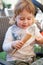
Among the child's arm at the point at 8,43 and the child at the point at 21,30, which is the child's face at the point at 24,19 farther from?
the child's arm at the point at 8,43

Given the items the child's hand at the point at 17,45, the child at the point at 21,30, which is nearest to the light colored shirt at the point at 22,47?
the child at the point at 21,30

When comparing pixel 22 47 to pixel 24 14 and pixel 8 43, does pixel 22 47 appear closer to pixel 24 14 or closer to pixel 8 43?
pixel 8 43

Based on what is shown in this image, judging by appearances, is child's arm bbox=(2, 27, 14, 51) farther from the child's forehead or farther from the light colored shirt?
the child's forehead

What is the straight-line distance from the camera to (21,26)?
1.29 meters

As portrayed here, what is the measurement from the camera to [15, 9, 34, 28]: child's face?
1258mm

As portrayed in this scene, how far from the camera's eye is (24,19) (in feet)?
4.13

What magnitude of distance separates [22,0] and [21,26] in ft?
0.58

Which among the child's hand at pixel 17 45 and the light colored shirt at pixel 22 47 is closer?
the child's hand at pixel 17 45

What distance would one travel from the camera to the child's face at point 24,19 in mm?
1258

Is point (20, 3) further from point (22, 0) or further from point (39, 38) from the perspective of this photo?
point (39, 38)

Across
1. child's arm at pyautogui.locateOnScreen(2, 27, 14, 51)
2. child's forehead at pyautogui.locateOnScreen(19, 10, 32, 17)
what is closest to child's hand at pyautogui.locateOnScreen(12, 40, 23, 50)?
child's arm at pyautogui.locateOnScreen(2, 27, 14, 51)

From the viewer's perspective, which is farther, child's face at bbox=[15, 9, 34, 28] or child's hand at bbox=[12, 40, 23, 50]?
child's face at bbox=[15, 9, 34, 28]

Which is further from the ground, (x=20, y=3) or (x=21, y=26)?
(x=20, y=3)

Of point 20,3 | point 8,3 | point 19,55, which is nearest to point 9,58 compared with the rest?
point 19,55
